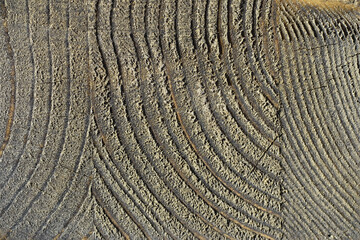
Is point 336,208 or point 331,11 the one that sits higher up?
point 331,11

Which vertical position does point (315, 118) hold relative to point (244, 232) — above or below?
above

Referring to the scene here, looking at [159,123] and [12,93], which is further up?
[159,123]

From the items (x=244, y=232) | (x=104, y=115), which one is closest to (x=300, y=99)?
(x=244, y=232)

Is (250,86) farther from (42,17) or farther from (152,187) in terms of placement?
(42,17)

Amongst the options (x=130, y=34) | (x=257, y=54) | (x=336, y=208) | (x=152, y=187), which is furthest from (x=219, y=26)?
(x=336, y=208)

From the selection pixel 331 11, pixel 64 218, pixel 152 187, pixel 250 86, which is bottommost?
pixel 64 218

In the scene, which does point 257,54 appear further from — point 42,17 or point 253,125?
point 42,17
